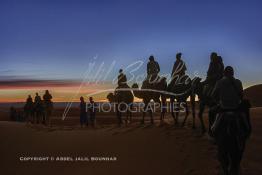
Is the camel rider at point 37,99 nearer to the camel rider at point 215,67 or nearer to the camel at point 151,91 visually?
the camel at point 151,91

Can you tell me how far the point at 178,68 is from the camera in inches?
788

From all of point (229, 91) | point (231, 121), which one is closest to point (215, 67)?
point (229, 91)

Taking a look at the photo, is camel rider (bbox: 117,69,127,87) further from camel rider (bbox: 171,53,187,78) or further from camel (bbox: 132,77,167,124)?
camel rider (bbox: 171,53,187,78)

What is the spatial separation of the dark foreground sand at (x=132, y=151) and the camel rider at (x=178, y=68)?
222cm

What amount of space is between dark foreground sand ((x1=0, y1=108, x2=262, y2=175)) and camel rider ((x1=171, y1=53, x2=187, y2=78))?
2.22m

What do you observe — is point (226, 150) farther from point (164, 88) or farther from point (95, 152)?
point (164, 88)

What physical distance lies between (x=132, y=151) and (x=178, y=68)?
4.30 meters

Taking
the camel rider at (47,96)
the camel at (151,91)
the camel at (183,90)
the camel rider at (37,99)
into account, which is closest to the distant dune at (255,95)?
the camel rider at (37,99)

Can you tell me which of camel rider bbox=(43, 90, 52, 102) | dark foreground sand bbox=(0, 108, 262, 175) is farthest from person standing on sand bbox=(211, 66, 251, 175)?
camel rider bbox=(43, 90, 52, 102)

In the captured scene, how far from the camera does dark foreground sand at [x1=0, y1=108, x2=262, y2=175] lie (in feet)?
51.4

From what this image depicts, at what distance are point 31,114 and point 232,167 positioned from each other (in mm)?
24991

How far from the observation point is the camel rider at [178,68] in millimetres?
19984

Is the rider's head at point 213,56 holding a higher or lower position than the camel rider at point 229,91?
higher

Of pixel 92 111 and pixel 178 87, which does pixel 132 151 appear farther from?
pixel 92 111
